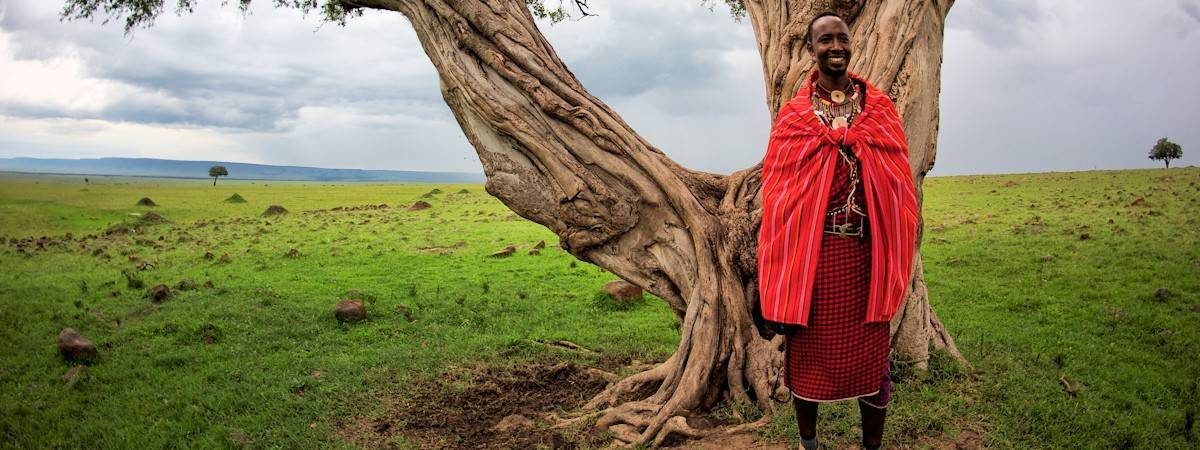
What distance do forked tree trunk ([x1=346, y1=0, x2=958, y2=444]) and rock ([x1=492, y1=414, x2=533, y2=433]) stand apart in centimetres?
57

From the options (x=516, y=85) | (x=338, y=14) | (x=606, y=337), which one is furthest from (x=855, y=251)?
(x=338, y=14)

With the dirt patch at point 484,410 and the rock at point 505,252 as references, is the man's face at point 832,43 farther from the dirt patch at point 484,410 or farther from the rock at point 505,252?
the rock at point 505,252

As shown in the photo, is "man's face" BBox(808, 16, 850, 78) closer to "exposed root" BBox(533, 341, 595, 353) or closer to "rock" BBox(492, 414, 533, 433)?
"rock" BBox(492, 414, 533, 433)

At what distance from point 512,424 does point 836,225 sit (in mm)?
3300

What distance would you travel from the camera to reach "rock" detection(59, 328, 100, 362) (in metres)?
8.49

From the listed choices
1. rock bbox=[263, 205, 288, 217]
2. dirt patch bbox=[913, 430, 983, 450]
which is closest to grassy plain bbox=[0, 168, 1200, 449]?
dirt patch bbox=[913, 430, 983, 450]

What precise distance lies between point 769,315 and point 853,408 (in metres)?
1.87

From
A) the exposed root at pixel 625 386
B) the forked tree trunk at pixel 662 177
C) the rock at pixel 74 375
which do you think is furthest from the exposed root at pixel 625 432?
the rock at pixel 74 375

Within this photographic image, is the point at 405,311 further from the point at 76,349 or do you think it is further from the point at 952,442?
the point at 952,442

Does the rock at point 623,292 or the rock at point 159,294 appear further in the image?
the rock at point 159,294

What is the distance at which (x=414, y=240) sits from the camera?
18.8m

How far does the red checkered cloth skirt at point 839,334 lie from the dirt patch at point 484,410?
77.4 inches

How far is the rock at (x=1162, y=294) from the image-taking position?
976 centimetres

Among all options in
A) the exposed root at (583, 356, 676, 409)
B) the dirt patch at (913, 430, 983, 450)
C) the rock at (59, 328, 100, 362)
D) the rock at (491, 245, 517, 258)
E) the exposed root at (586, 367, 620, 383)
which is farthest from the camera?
the rock at (491, 245, 517, 258)
